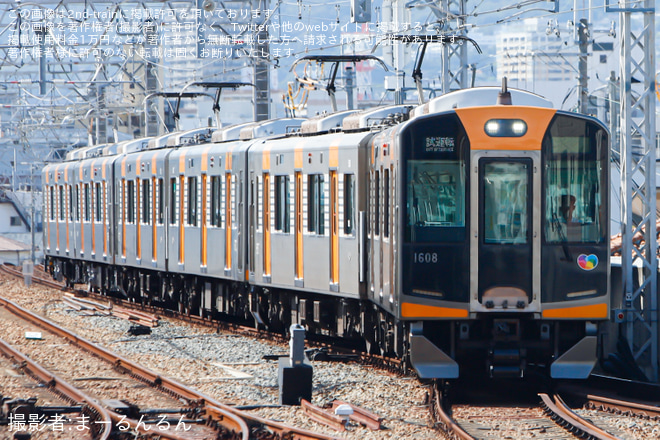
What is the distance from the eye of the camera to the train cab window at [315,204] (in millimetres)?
13745

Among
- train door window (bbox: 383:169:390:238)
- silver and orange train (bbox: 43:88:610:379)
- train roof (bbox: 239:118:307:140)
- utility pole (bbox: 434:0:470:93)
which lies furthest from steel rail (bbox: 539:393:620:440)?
utility pole (bbox: 434:0:470:93)

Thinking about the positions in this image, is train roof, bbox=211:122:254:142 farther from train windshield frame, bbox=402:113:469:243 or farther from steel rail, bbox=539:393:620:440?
steel rail, bbox=539:393:620:440

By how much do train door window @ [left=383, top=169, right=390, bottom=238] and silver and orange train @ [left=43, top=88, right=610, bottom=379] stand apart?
0.04 metres

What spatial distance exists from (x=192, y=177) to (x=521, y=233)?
8962mm

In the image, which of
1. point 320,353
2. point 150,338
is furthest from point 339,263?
point 150,338

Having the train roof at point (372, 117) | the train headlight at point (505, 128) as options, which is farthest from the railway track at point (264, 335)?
the train roof at point (372, 117)

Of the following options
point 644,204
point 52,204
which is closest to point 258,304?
point 644,204

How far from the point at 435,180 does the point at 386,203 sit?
922mm

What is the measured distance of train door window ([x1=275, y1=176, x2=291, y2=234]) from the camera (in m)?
14.8

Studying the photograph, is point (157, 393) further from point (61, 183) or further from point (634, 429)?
point (61, 183)

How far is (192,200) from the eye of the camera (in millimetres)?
18500

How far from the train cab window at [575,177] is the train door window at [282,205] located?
5098 mm

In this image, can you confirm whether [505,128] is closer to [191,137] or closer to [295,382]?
[295,382]

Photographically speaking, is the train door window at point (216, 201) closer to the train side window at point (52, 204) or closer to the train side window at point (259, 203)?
the train side window at point (259, 203)
